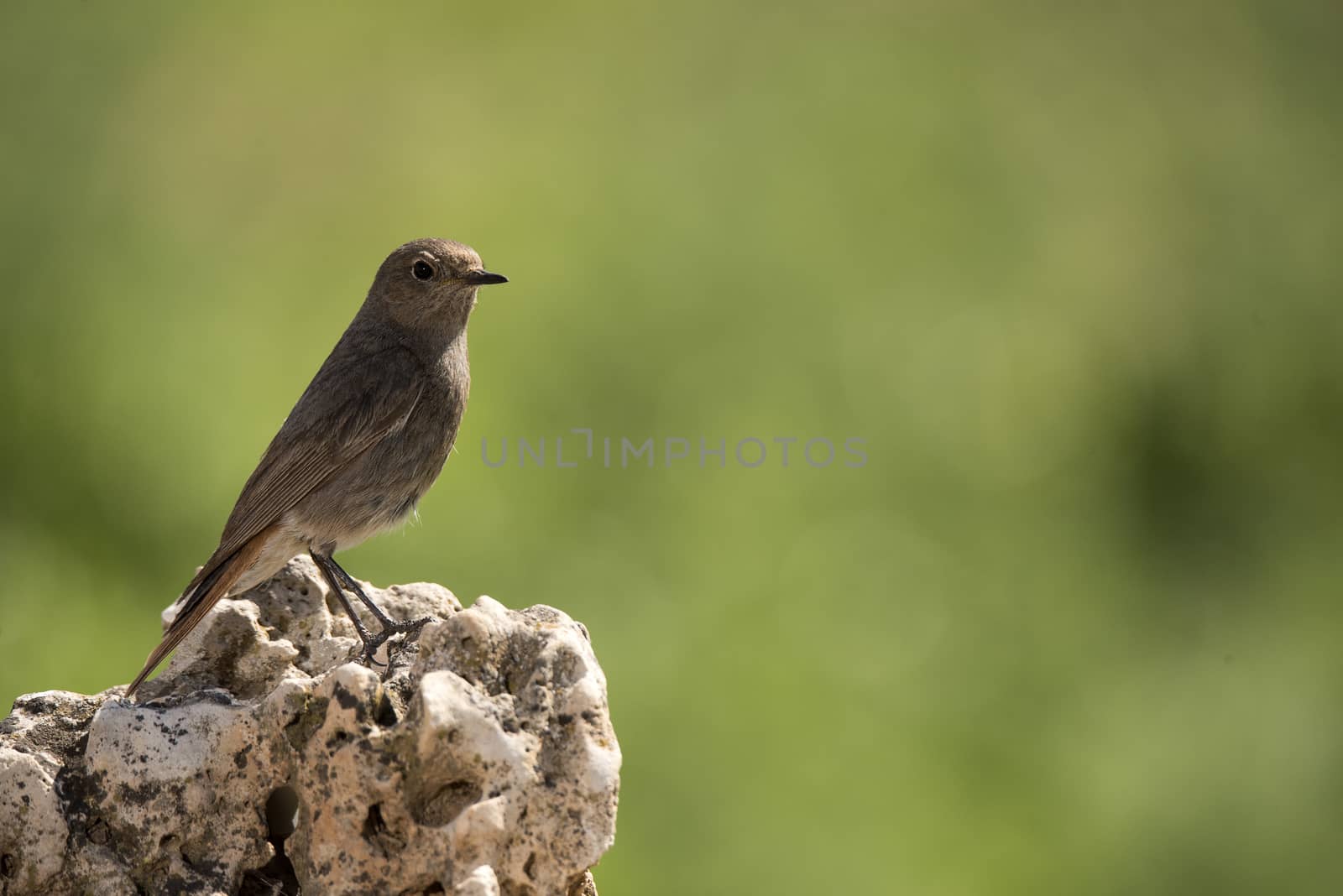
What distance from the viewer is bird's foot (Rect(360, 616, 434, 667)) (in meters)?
4.34

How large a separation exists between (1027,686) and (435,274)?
5814mm

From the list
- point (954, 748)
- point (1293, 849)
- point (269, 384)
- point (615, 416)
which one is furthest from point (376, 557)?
point (1293, 849)

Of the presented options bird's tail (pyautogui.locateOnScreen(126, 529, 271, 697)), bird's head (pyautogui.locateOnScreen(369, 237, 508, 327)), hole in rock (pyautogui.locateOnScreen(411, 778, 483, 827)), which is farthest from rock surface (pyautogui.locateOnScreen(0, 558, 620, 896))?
bird's head (pyautogui.locateOnScreen(369, 237, 508, 327))

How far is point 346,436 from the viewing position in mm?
4598

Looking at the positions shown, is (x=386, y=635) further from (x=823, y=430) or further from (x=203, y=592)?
(x=823, y=430)

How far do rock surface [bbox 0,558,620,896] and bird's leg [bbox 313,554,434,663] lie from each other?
33 cm

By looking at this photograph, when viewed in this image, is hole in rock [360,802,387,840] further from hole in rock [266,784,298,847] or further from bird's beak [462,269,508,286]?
bird's beak [462,269,508,286]

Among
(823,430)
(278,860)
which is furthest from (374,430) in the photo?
(823,430)

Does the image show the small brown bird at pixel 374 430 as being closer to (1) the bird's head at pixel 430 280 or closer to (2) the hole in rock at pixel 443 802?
(1) the bird's head at pixel 430 280

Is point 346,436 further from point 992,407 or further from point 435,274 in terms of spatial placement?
point 992,407

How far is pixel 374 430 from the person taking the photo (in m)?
4.61

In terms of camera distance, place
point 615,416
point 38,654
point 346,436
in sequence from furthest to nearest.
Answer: point 615,416 < point 38,654 < point 346,436

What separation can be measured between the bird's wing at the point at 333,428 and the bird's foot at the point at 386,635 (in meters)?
0.54

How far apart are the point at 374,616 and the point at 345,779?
121 centimetres
